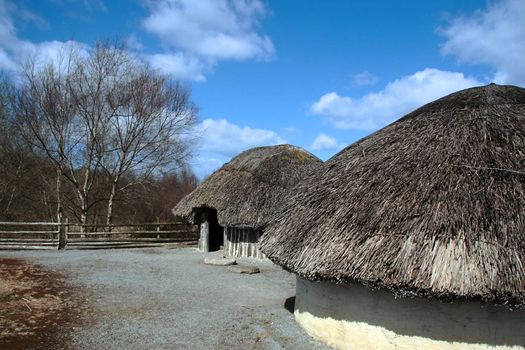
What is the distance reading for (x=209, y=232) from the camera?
65.6 ft

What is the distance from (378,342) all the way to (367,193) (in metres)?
2.27

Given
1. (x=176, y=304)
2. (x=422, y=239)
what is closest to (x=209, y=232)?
(x=176, y=304)

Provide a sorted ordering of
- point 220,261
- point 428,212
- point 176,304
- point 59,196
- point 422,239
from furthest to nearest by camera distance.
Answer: point 59,196, point 220,261, point 176,304, point 428,212, point 422,239

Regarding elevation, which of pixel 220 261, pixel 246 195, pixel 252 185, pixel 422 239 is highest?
pixel 252 185

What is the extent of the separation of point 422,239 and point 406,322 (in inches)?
51.0

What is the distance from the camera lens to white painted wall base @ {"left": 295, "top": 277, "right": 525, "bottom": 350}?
243 inches

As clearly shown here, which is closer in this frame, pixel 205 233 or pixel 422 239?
pixel 422 239

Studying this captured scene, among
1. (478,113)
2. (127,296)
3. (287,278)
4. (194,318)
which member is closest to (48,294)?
(127,296)

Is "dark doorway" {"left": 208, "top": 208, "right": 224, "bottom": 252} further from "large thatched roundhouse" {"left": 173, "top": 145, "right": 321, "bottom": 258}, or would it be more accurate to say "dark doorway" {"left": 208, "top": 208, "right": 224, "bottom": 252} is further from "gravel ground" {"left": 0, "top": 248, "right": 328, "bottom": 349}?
"gravel ground" {"left": 0, "top": 248, "right": 328, "bottom": 349}

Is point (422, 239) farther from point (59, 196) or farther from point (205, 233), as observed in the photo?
point (59, 196)

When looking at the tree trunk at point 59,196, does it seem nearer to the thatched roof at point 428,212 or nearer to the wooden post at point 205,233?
the wooden post at point 205,233

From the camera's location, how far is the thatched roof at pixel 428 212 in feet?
19.2

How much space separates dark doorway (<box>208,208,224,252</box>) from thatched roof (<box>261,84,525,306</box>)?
1162 centimetres

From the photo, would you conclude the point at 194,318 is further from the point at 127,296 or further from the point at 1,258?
the point at 1,258
